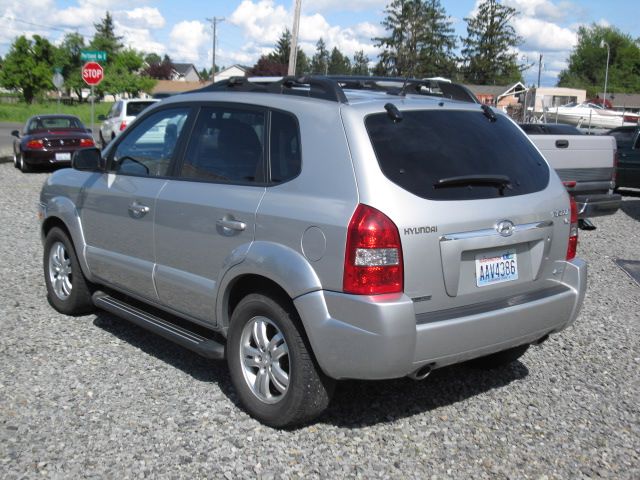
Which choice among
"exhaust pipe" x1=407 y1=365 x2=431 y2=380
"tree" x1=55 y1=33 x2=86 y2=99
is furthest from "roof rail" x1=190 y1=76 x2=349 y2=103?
"tree" x1=55 y1=33 x2=86 y2=99

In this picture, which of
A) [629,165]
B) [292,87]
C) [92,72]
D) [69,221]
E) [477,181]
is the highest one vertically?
[92,72]

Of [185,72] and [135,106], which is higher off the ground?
[185,72]

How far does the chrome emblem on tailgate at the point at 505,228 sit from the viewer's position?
13.4 feet

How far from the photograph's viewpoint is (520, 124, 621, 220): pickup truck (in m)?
11.3

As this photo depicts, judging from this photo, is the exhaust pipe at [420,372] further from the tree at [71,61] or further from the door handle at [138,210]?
the tree at [71,61]

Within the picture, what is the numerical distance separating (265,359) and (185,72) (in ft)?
490

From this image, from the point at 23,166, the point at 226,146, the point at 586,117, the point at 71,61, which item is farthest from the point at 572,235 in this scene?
the point at 71,61

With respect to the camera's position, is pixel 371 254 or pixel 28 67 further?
pixel 28 67

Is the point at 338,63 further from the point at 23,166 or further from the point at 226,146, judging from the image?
the point at 226,146

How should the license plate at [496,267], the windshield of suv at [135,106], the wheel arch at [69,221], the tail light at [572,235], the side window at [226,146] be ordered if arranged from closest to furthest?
the license plate at [496,267], the side window at [226,146], the tail light at [572,235], the wheel arch at [69,221], the windshield of suv at [135,106]

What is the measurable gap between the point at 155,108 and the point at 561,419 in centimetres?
338

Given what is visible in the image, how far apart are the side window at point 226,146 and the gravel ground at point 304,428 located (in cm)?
137

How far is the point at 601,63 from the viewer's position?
123438 millimetres

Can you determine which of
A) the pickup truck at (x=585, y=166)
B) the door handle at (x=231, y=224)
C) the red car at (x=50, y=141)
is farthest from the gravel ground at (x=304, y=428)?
the red car at (x=50, y=141)
